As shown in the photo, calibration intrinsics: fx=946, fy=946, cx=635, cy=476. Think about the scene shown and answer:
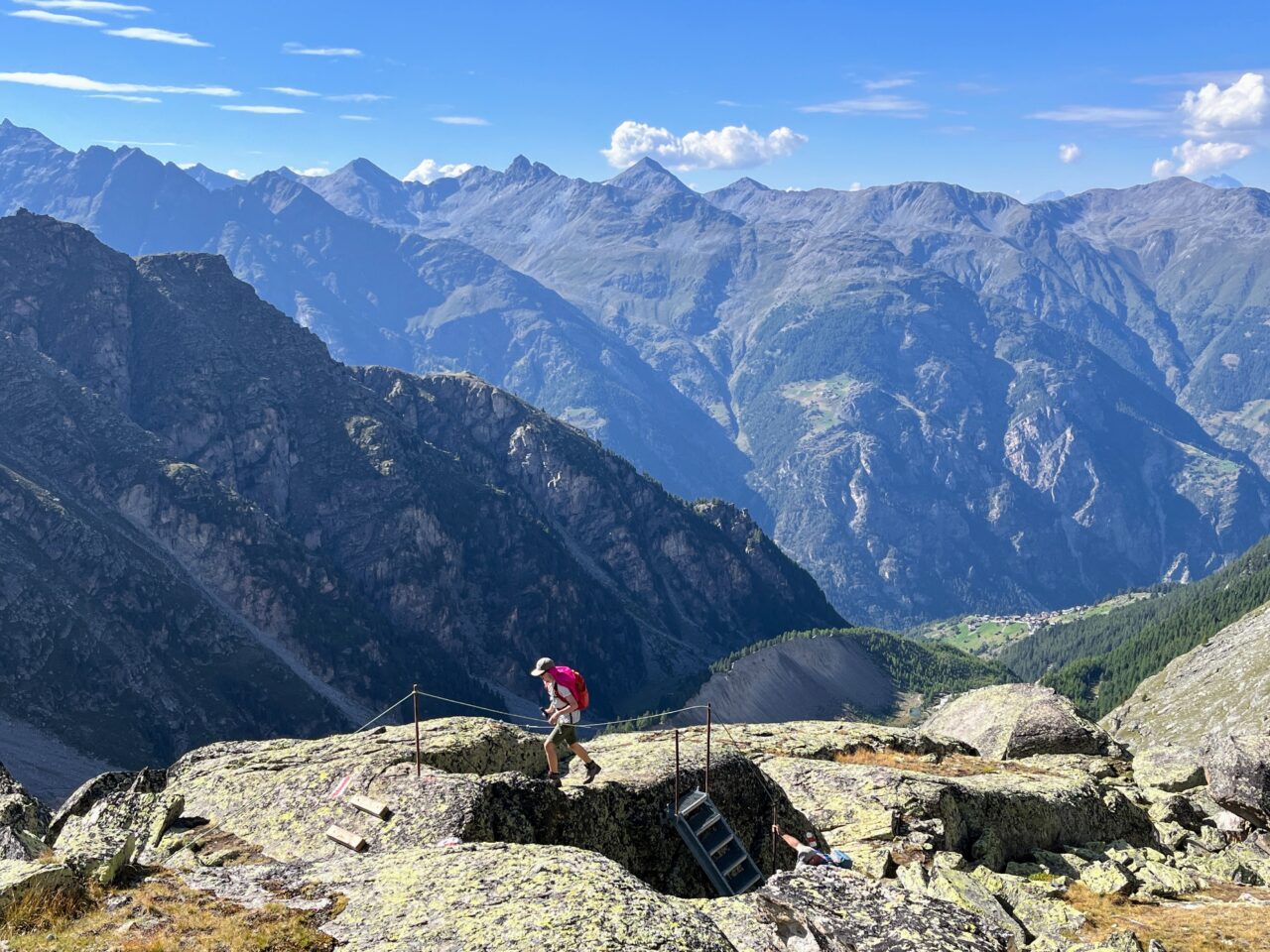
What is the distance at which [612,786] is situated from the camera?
2889cm

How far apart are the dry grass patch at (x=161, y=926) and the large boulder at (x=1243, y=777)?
39.1m

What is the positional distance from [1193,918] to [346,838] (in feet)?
79.3

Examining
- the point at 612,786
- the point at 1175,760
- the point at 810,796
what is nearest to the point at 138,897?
the point at 612,786

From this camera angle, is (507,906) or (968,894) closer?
(507,906)

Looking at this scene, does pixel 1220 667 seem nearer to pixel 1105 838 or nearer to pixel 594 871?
pixel 1105 838

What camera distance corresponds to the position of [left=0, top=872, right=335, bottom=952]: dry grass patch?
1812 cm

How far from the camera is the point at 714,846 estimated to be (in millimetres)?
29219

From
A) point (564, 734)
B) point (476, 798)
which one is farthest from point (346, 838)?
point (564, 734)

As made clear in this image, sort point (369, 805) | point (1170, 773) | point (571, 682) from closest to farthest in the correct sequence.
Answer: point (369, 805) < point (571, 682) < point (1170, 773)

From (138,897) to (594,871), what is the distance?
10056 millimetres

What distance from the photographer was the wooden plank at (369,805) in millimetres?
Answer: 26219

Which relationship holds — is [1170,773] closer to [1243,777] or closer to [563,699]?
[1243,777]

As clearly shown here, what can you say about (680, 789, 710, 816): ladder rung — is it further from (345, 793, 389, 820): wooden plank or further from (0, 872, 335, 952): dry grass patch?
(0, 872, 335, 952): dry grass patch

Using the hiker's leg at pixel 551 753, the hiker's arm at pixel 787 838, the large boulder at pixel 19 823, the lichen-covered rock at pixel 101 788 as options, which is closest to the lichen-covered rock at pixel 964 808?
the hiker's arm at pixel 787 838
